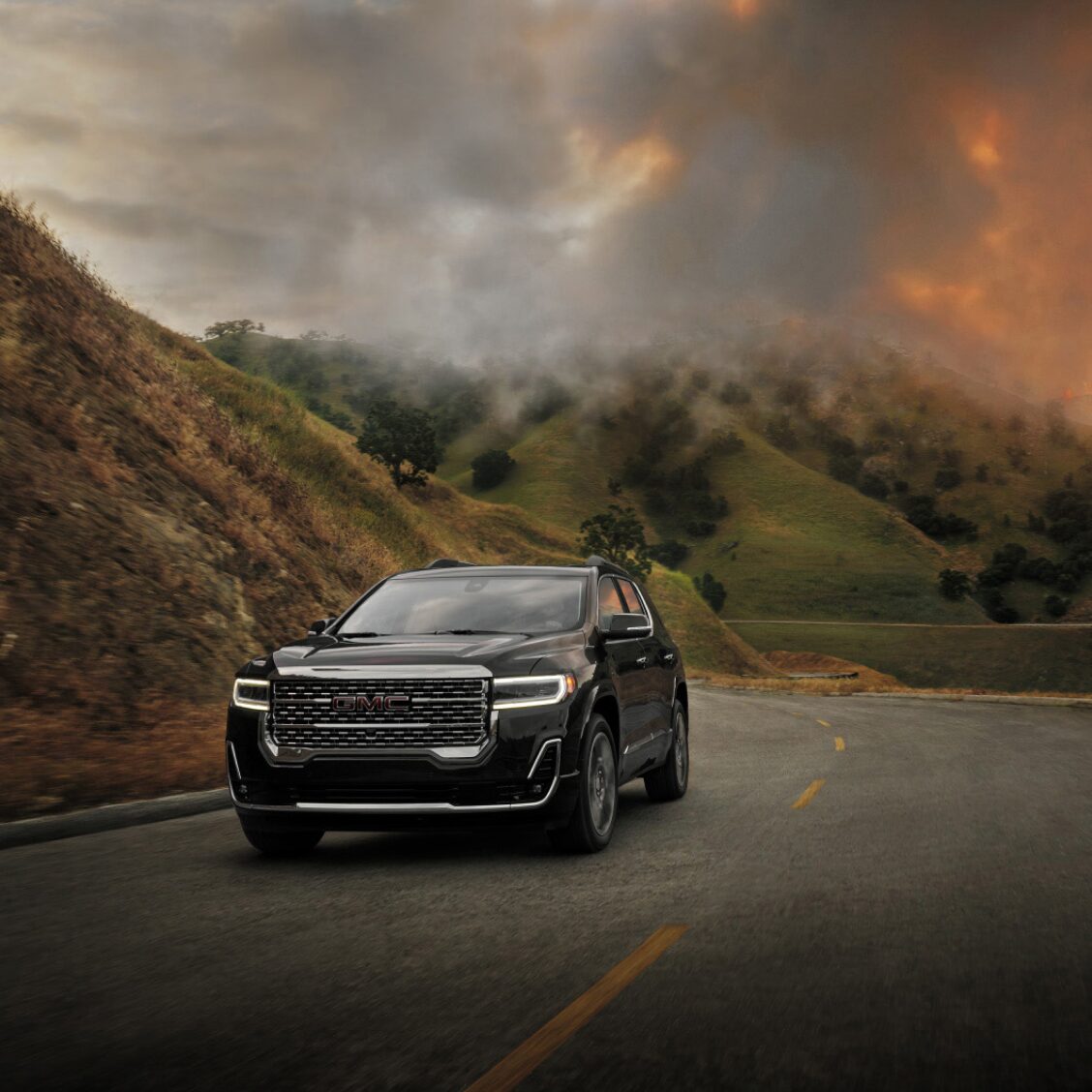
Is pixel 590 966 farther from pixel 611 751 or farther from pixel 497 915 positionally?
pixel 611 751

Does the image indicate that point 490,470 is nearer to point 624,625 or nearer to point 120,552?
point 120,552

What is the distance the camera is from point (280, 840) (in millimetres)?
8203

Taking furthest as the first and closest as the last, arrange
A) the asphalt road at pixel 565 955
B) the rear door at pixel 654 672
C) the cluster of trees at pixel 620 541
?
the cluster of trees at pixel 620 541 < the rear door at pixel 654 672 < the asphalt road at pixel 565 955

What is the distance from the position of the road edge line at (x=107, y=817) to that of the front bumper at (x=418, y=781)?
1.69 m

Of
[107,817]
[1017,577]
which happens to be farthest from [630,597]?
[1017,577]

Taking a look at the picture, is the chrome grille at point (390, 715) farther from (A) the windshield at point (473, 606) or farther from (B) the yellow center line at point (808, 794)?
(B) the yellow center line at point (808, 794)

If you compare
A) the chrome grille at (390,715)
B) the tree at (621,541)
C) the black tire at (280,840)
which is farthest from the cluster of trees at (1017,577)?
the chrome grille at (390,715)

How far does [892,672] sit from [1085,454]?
11992 centimetres

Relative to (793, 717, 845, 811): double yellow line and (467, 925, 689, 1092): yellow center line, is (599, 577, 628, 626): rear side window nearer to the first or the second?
(793, 717, 845, 811): double yellow line

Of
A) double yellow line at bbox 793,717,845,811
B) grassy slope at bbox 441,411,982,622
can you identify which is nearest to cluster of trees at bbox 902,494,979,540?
grassy slope at bbox 441,411,982,622

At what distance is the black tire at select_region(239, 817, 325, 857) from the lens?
8.10 meters

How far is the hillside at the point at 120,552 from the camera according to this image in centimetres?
1245

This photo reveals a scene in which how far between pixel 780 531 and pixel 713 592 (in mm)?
19659

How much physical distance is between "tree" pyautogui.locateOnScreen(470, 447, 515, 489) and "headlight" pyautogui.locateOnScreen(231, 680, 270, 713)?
136 metres
